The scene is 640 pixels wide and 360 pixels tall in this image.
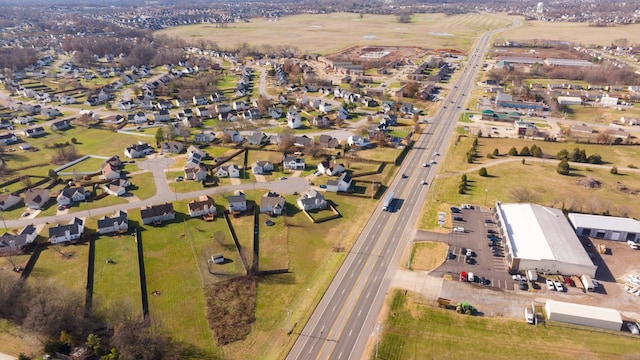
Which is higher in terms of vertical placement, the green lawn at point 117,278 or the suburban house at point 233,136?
the suburban house at point 233,136

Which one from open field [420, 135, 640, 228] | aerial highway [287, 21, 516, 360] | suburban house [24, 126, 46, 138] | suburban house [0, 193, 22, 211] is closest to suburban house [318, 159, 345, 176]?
aerial highway [287, 21, 516, 360]

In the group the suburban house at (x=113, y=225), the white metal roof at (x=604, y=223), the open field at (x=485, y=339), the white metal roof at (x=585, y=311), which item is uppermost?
the white metal roof at (x=604, y=223)

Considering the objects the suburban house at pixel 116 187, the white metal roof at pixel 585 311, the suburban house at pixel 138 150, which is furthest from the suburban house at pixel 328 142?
the white metal roof at pixel 585 311

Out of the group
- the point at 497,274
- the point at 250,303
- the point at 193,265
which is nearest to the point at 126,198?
the point at 193,265

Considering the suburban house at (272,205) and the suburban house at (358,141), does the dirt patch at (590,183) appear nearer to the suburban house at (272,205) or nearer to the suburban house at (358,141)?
the suburban house at (358,141)

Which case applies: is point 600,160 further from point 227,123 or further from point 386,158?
point 227,123

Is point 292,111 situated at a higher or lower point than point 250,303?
higher
